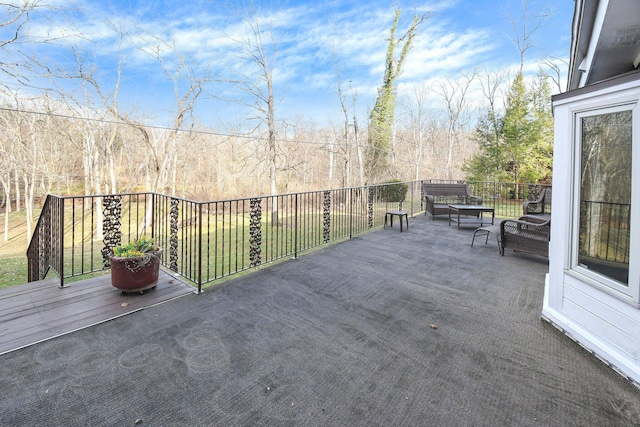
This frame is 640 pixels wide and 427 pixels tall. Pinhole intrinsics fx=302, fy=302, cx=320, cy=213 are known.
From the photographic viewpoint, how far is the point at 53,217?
3434 millimetres

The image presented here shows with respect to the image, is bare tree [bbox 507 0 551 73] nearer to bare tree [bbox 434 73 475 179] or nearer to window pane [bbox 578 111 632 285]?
bare tree [bbox 434 73 475 179]

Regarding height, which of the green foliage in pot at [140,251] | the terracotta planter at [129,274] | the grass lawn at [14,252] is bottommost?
the grass lawn at [14,252]

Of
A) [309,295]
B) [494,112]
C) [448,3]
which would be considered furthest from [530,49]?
[309,295]

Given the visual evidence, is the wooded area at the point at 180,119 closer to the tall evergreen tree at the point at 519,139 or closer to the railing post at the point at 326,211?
the tall evergreen tree at the point at 519,139

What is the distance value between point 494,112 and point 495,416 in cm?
1644

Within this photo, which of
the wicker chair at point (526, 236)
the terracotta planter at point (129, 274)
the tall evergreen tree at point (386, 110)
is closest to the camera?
the terracotta planter at point (129, 274)

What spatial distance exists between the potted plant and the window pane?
3843mm

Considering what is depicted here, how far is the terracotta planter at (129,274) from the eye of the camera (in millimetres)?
2934

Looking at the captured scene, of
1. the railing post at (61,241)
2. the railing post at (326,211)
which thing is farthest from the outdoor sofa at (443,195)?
the railing post at (61,241)

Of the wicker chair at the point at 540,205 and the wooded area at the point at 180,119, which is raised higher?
the wooded area at the point at 180,119

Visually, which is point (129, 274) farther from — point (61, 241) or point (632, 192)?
point (632, 192)

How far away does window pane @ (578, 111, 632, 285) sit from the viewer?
6.81ft

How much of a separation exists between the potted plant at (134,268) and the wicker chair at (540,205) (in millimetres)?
7729

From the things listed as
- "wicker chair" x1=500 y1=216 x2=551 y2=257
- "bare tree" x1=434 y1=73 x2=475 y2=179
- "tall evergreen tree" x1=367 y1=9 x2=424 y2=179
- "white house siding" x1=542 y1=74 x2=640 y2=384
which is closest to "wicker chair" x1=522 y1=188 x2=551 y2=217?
"wicker chair" x1=500 y1=216 x2=551 y2=257
